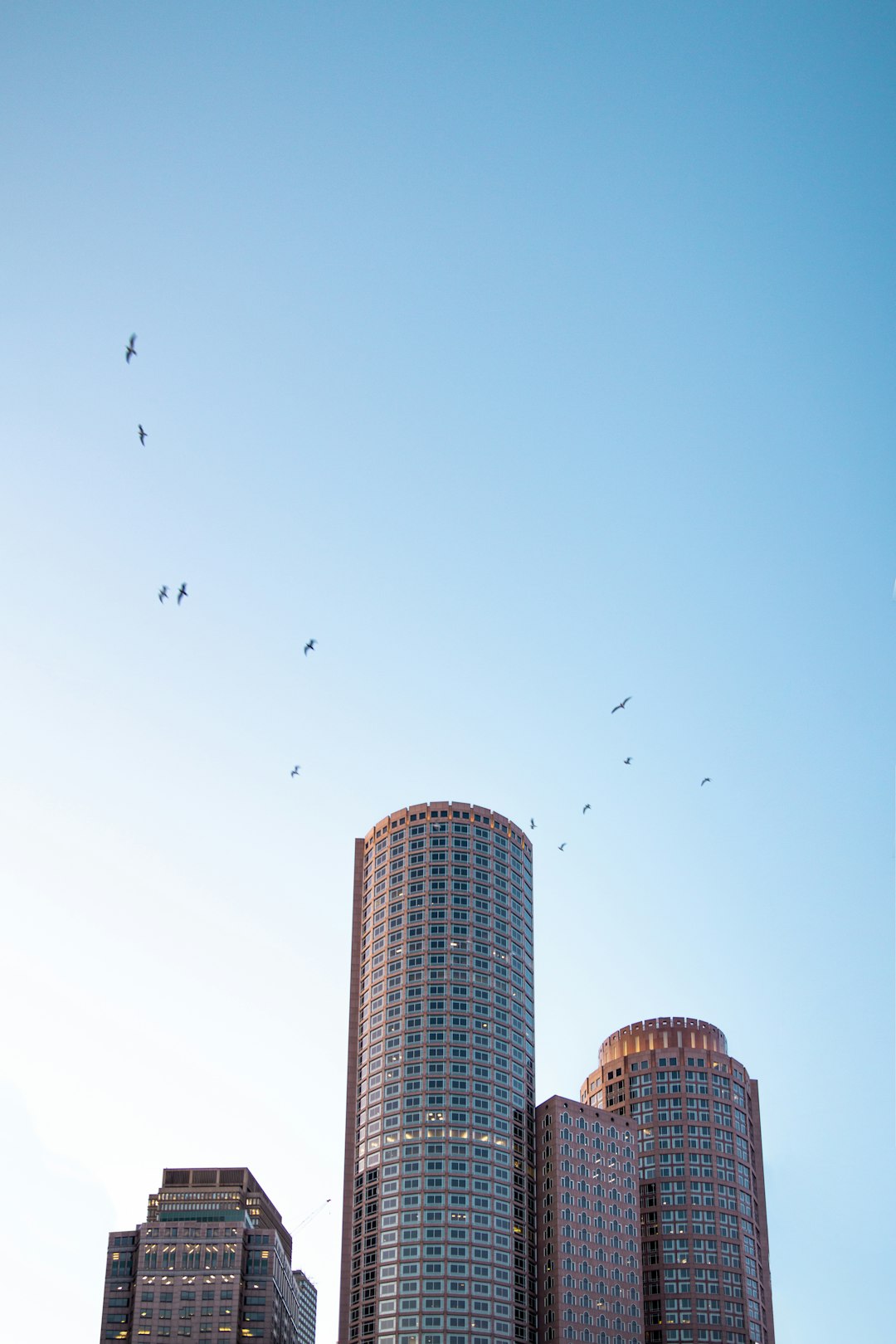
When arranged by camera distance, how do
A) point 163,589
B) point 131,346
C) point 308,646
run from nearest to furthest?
point 131,346 < point 163,589 < point 308,646

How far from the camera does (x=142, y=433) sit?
306 feet

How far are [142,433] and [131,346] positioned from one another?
6743mm

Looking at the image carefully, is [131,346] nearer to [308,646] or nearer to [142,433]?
[142,433]

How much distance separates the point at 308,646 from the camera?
109875mm

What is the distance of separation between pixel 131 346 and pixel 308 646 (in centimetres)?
2932

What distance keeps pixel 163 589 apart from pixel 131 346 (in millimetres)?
19621

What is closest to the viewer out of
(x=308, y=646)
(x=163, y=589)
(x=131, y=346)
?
(x=131, y=346)

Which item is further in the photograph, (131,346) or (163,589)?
(163,589)

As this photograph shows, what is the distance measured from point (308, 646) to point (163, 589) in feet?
42.1

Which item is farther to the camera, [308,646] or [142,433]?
[308,646]

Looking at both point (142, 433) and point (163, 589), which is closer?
point (142, 433)

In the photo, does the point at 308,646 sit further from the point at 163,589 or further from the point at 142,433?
the point at 142,433

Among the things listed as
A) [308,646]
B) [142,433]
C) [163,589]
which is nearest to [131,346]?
[142,433]

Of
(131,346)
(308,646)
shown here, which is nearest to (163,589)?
(308,646)
